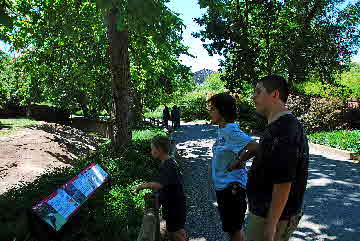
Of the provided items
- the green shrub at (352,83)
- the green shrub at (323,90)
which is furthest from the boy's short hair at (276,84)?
the green shrub at (352,83)

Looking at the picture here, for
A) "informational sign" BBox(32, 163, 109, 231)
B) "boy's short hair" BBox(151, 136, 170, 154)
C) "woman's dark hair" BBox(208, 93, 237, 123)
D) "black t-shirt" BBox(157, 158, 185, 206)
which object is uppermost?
"woman's dark hair" BBox(208, 93, 237, 123)

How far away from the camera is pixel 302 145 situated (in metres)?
2.10

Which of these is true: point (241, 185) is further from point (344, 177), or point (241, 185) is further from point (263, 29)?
point (263, 29)

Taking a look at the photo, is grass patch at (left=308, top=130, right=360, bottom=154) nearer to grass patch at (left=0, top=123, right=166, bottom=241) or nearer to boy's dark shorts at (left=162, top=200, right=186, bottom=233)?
grass patch at (left=0, top=123, right=166, bottom=241)

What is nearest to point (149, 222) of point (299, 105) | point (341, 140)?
point (341, 140)

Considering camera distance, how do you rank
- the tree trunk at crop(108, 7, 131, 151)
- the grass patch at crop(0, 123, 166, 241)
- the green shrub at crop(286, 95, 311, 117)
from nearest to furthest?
1. the grass patch at crop(0, 123, 166, 241)
2. the tree trunk at crop(108, 7, 131, 151)
3. the green shrub at crop(286, 95, 311, 117)

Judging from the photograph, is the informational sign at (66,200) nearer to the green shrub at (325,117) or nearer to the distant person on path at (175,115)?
the green shrub at (325,117)

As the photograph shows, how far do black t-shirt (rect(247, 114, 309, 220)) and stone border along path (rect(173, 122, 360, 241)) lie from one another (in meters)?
2.92

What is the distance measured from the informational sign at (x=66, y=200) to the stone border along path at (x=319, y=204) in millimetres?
1956

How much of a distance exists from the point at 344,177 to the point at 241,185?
272 inches

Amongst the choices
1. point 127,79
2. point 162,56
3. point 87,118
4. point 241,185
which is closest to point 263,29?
point 162,56

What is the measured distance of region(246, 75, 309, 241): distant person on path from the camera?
6.48ft

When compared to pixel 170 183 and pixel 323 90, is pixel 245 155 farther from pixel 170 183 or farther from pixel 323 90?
pixel 323 90

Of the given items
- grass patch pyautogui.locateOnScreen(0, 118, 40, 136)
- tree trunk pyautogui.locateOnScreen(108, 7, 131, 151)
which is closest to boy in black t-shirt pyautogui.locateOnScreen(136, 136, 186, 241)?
tree trunk pyautogui.locateOnScreen(108, 7, 131, 151)
